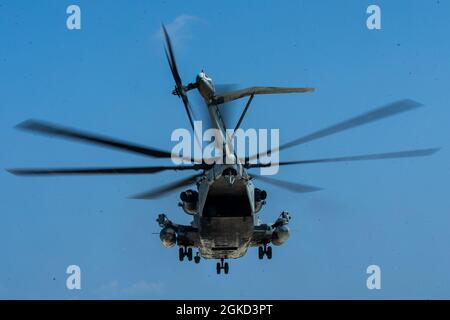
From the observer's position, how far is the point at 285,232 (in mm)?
37906

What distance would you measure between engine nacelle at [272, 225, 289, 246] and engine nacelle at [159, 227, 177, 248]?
15.5 ft

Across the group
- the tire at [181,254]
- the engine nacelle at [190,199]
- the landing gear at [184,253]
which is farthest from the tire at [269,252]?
the engine nacelle at [190,199]

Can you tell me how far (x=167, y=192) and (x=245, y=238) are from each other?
4.17 metres

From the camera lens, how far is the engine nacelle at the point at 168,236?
37.4 m

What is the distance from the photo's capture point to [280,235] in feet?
124

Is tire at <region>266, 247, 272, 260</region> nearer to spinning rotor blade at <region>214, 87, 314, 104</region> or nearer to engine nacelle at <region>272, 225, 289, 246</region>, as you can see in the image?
engine nacelle at <region>272, 225, 289, 246</region>

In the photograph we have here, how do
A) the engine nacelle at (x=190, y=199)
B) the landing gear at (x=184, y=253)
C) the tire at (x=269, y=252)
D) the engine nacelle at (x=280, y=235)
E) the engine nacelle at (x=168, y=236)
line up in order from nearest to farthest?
the engine nacelle at (x=190, y=199) → the engine nacelle at (x=168, y=236) → the engine nacelle at (x=280, y=235) → the landing gear at (x=184, y=253) → the tire at (x=269, y=252)

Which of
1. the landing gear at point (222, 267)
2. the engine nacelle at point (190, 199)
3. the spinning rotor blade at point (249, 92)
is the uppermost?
the spinning rotor blade at point (249, 92)

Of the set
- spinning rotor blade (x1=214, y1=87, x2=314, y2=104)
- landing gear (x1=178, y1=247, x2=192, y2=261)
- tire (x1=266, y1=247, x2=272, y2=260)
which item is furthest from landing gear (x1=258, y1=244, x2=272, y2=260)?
spinning rotor blade (x1=214, y1=87, x2=314, y2=104)

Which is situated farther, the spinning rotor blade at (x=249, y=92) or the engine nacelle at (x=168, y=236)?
the engine nacelle at (x=168, y=236)

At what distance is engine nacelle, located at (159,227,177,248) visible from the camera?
37438mm

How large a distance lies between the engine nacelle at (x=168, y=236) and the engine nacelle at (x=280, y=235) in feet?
15.5

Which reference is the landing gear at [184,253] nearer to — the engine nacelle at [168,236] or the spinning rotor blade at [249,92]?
the engine nacelle at [168,236]
